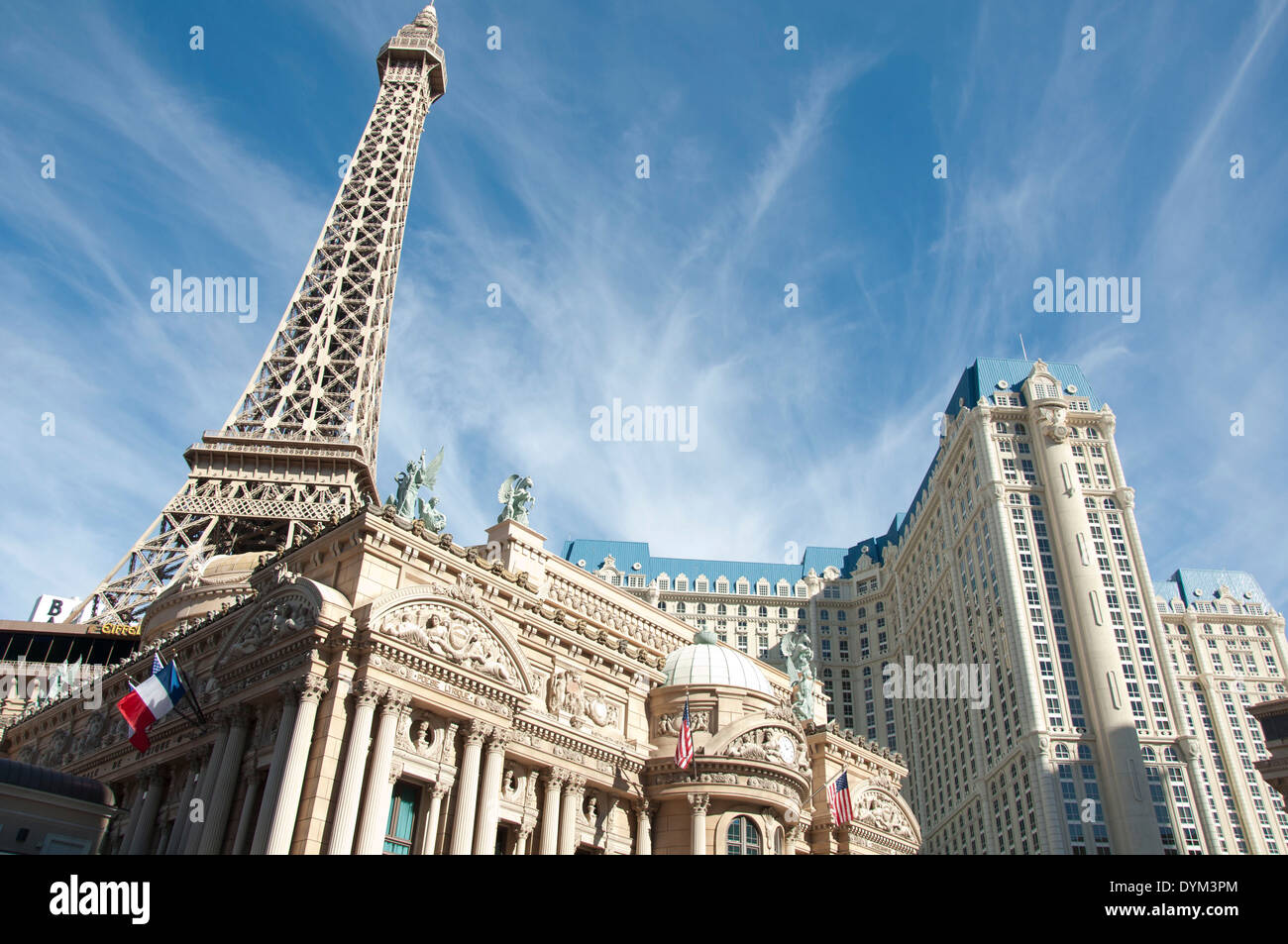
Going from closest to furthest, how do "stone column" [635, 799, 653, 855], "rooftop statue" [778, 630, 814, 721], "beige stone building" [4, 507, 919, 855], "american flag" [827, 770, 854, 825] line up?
"beige stone building" [4, 507, 919, 855] → "stone column" [635, 799, 653, 855] → "american flag" [827, 770, 854, 825] → "rooftop statue" [778, 630, 814, 721]

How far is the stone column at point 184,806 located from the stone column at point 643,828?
1712 centimetres

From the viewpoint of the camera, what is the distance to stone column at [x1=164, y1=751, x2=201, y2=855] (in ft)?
106

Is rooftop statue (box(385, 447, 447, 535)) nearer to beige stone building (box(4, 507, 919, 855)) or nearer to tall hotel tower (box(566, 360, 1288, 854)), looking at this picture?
beige stone building (box(4, 507, 919, 855))

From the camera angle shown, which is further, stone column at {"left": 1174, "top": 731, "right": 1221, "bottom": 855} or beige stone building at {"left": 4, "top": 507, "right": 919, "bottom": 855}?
stone column at {"left": 1174, "top": 731, "right": 1221, "bottom": 855}

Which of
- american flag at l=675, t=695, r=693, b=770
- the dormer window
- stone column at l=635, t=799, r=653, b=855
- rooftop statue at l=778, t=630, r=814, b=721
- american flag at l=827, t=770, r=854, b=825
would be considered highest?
the dormer window

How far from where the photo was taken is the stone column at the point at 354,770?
90.7ft

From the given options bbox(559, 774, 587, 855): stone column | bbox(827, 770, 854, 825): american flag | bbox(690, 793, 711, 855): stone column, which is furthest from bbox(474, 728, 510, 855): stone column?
bbox(827, 770, 854, 825): american flag

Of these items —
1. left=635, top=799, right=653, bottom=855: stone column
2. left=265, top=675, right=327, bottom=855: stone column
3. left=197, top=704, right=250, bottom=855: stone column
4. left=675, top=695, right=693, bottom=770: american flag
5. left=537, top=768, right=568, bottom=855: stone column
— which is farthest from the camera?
left=635, top=799, right=653, bottom=855: stone column

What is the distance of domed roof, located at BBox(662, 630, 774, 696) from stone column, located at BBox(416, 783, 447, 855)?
13548 mm

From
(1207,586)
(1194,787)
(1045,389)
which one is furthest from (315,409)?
(1207,586)

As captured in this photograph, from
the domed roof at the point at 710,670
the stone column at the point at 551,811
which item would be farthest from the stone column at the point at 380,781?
the domed roof at the point at 710,670

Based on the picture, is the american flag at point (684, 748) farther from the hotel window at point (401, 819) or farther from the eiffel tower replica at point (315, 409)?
the eiffel tower replica at point (315, 409)
